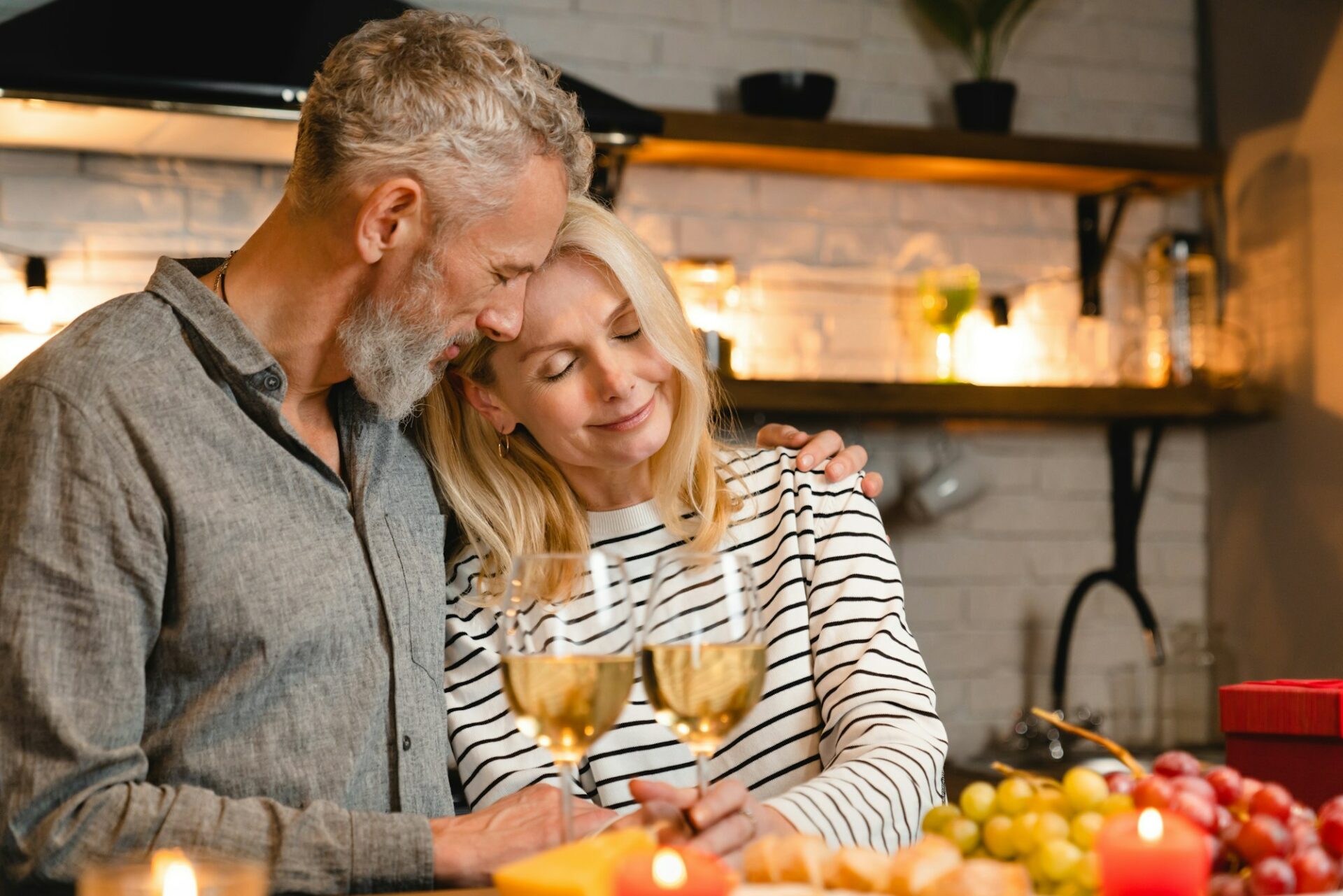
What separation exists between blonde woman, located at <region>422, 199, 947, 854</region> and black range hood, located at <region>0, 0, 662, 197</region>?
27.7 inches

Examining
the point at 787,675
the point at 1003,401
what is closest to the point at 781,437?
the point at 787,675

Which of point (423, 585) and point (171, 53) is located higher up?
point (171, 53)

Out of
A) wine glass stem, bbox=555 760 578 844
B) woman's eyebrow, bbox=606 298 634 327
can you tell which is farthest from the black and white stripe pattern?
wine glass stem, bbox=555 760 578 844

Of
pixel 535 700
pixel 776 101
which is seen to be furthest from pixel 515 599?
pixel 776 101

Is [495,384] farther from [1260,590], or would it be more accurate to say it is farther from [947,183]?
[1260,590]

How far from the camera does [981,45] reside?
2.88 metres

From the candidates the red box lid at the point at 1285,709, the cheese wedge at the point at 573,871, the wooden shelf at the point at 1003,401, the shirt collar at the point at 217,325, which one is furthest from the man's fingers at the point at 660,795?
the wooden shelf at the point at 1003,401

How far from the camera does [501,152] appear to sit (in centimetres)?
131

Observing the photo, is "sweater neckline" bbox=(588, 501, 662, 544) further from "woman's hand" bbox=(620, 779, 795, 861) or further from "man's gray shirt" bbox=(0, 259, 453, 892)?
"woman's hand" bbox=(620, 779, 795, 861)

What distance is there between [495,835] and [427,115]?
2.16ft

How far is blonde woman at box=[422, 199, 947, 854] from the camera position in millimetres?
1400

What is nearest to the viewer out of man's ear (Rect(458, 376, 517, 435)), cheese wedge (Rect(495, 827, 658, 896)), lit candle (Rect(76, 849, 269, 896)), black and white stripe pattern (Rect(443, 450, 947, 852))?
lit candle (Rect(76, 849, 269, 896))

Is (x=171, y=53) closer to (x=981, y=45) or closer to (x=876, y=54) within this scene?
(x=876, y=54)

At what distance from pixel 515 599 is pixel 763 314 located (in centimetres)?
200
